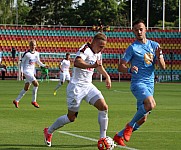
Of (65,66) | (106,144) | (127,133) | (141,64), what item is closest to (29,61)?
(141,64)

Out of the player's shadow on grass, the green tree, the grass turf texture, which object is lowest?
the grass turf texture

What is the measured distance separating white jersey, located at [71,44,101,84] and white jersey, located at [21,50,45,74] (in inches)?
444

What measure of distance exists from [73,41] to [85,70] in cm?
5753

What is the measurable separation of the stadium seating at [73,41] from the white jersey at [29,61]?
42643 mm

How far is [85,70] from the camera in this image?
12.1 metres

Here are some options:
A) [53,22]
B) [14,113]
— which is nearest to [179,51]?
[53,22]

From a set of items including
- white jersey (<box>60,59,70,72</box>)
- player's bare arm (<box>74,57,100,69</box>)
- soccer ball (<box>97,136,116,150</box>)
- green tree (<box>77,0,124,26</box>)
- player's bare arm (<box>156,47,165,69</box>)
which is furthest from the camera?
green tree (<box>77,0,124,26</box>)

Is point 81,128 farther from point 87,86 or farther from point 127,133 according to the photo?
point 87,86

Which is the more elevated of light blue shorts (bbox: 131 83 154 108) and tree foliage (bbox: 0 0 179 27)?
tree foliage (bbox: 0 0 179 27)

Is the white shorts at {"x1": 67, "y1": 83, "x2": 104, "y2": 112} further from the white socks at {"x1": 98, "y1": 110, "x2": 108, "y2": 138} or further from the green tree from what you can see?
the green tree

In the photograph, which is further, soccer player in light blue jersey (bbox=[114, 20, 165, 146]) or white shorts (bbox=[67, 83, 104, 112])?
soccer player in light blue jersey (bbox=[114, 20, 165, 146])

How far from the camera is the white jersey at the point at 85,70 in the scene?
1198 centimetres

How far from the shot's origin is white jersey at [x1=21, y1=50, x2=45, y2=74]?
23484 mm

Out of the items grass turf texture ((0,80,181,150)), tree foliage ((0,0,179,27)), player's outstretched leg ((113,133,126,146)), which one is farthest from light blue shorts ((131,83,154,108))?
tree foliage ((0,0,179,27))
